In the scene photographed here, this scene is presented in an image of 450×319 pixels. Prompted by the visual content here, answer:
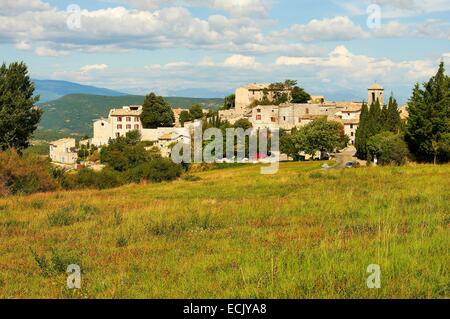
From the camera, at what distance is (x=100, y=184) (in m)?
44.8

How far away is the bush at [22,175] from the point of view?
2895cm

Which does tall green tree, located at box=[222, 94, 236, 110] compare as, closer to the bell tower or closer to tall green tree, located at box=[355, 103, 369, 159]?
the bell tower

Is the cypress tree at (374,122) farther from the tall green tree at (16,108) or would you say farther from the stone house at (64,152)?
the stone house at (64,152)

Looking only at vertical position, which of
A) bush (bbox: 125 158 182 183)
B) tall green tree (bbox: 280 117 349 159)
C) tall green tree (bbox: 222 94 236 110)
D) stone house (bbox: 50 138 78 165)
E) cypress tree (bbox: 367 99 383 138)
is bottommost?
stone house (bbox: 50 138 78 165)

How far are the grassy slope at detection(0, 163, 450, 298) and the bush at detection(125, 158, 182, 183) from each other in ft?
94.8

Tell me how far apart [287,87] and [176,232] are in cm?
10240

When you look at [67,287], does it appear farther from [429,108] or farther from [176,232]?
[429,108]

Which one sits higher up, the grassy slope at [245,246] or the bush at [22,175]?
the grassy slope at [245,246]

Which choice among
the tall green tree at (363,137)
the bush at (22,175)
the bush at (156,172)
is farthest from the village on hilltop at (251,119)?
the bush at (22,175)

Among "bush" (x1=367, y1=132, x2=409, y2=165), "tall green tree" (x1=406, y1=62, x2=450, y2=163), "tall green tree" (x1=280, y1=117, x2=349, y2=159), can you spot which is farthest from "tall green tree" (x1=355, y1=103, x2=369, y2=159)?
"tall green tree" (x1=406, y1=62, x2=450, y2=163)

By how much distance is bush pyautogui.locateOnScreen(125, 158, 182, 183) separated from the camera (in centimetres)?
4600

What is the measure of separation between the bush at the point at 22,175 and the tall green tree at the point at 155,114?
65730 millimetres
